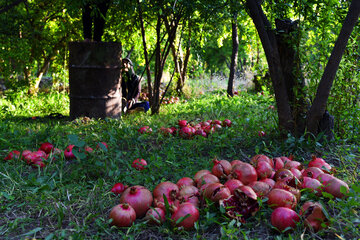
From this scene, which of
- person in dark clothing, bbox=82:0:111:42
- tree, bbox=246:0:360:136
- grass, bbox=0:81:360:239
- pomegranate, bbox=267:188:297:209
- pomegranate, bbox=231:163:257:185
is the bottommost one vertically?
grass, bbox=0:81:360:239

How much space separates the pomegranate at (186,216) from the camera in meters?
2.02

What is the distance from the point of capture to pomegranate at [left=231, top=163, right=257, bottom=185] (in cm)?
237

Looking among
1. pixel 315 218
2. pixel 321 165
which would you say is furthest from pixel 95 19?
pixel 315 218

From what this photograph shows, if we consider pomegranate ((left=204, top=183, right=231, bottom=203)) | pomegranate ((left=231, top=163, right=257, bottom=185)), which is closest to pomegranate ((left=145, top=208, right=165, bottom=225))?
pomegranate ((left=204, top=183, right=231, bottom=203))

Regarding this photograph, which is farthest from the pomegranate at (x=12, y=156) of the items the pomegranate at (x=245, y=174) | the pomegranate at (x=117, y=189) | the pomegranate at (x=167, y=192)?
the pomegranate at (x=245, y=174)

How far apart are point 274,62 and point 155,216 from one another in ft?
7.48

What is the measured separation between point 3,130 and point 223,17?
4358 mm

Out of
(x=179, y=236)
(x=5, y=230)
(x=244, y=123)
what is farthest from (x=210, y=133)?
(x=5, y=230)

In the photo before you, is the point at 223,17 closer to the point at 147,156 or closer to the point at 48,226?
the point at 147,156

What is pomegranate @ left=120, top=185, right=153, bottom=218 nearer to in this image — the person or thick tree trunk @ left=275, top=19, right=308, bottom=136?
thick tree trunk @ left=275, top=19, right=308, bottom=136

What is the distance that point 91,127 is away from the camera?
16.8ft

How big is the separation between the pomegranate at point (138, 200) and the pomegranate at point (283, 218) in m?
0.77

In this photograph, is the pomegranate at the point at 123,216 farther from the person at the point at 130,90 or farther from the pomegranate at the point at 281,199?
the person at the point at 130,90

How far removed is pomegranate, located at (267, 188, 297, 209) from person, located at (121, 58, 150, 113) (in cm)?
560
